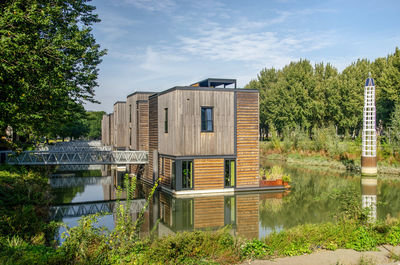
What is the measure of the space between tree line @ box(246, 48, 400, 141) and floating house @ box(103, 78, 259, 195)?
24.9 meters

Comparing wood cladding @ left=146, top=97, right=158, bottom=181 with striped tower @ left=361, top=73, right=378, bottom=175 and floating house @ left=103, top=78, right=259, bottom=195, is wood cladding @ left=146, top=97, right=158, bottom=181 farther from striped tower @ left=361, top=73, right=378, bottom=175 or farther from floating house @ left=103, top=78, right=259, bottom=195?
striped tower @ left=361, top=73, right=378, bottom=175

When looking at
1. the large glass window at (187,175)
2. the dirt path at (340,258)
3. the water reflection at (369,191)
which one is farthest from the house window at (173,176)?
the dirt path at (340,258)

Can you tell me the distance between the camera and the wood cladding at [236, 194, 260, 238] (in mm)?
13289

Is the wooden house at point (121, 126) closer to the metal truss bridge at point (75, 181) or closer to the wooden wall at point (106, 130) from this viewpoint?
the metal truss bridge at point (75, 181)

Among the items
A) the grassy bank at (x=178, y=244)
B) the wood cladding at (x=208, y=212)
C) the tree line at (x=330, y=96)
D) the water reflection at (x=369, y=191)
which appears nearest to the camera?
the grassy bank at (x=178, y=244)

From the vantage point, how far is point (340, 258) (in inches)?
328

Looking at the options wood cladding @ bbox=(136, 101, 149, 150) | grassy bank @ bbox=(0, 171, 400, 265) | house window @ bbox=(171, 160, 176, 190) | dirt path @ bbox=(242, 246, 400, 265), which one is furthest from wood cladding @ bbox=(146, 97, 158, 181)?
dirt path @ bbox=(242, 246, 400, 265)

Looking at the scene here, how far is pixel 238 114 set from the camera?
22.0 meters

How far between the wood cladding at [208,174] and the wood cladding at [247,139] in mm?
1115

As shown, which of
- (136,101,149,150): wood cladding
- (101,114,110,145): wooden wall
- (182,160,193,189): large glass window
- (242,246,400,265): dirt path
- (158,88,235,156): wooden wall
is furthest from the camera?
(101,114,110,145): wooden wall

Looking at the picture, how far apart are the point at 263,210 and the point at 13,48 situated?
41.7 ft

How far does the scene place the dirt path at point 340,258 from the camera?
8.00 metres

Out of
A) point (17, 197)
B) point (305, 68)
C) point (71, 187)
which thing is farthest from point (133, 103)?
point (305, 68)

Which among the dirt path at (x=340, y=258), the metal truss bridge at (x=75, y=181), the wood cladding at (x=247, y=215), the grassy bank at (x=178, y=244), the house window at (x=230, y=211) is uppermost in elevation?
the grassy bank at (x=178, y=244)
